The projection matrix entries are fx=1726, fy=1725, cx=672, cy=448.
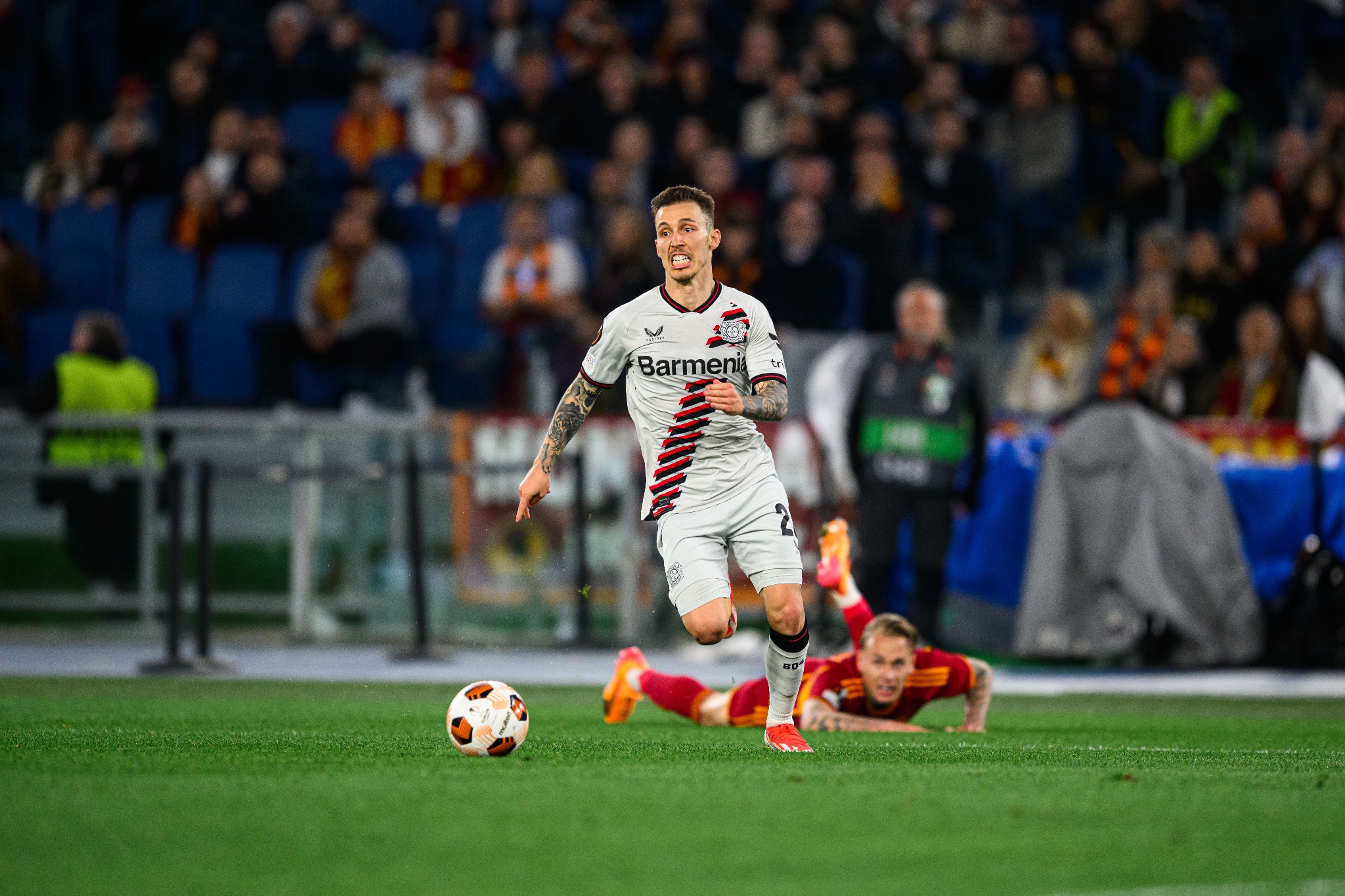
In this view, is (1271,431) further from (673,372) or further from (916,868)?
(916,868)

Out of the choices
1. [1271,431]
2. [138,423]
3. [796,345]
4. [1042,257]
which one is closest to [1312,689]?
[1271,431]

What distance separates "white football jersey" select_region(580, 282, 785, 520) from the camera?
6918 millimetres

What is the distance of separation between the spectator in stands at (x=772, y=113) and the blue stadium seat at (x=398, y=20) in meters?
4.16

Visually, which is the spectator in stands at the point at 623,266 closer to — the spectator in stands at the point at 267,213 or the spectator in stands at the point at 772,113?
the spectator in stands at the point at 772,113

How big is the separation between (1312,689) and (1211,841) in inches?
268

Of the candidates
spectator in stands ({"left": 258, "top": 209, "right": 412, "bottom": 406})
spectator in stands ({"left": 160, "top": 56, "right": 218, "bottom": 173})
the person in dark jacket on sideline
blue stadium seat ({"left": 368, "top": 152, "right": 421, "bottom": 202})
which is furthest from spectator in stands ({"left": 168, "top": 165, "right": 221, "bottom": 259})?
the person in dark jacket on sideline

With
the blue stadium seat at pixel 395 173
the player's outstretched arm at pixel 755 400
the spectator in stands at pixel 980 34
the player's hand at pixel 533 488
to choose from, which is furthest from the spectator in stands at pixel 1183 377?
the blue stadium seat at pixel 395 173

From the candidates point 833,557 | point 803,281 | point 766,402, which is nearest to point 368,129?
point 803,281

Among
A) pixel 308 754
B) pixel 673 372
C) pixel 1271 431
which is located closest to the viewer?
pixel 308 754

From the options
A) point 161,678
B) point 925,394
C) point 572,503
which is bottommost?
point 161,678

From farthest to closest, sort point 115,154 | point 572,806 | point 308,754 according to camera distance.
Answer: point 115,154 < point 308,754 < point 572,806

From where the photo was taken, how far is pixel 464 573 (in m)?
12.6

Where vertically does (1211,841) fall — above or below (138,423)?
Answer: below

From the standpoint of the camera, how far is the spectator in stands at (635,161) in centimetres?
1530
